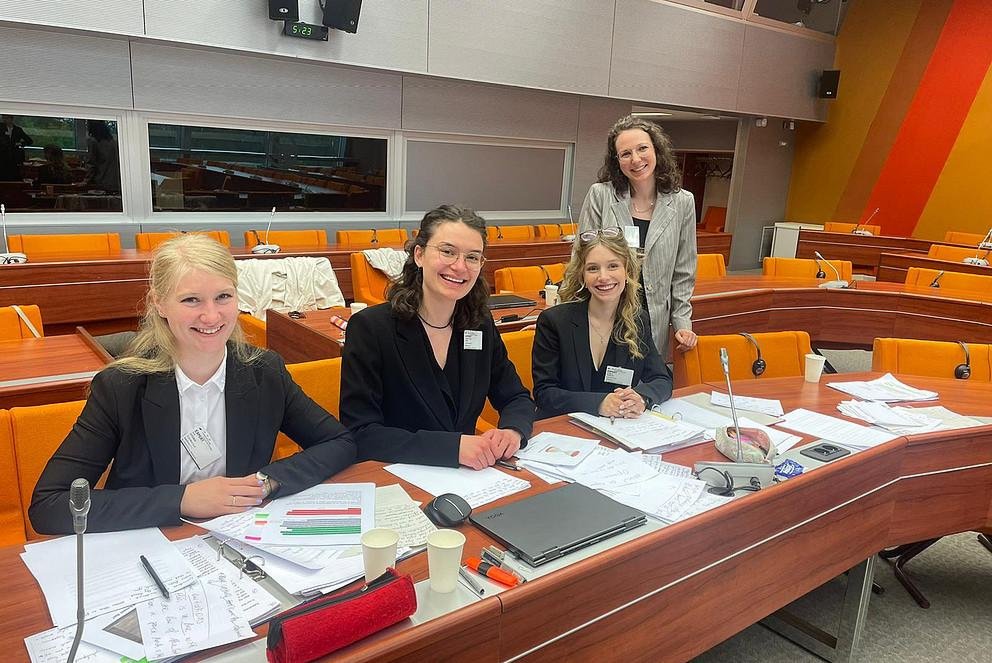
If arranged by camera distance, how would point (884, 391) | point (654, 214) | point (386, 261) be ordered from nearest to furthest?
point (884, 391)
point (654, 214)
point (386, 261)

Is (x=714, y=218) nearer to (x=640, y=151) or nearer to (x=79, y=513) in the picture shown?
(x=640, y=151)

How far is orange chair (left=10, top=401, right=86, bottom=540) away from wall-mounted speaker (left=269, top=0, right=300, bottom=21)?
5.43 meters

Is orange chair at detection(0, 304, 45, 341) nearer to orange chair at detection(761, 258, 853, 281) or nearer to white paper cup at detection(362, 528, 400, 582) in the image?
white paper cup at detection(362, 528, 400, 582)

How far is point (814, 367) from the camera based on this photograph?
2.76 meters

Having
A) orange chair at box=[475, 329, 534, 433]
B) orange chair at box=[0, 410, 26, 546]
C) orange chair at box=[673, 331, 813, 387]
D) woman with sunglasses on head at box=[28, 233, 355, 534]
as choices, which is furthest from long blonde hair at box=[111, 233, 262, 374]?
orange chair at box=[673, 331, 813, 387]

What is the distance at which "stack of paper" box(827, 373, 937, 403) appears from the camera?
263cm

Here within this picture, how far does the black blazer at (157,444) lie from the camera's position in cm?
140

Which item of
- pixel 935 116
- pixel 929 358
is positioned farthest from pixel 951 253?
pixel 929 358

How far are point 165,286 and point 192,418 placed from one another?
1.05 ft

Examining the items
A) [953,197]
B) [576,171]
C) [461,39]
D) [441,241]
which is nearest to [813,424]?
[441,241]

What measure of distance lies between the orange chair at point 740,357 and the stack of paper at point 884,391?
34 cm

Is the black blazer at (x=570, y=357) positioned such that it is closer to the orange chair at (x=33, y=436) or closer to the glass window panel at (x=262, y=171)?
the orange chair at (x=33, y=436)

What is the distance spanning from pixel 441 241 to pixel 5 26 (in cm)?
612

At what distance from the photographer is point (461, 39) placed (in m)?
7.72
